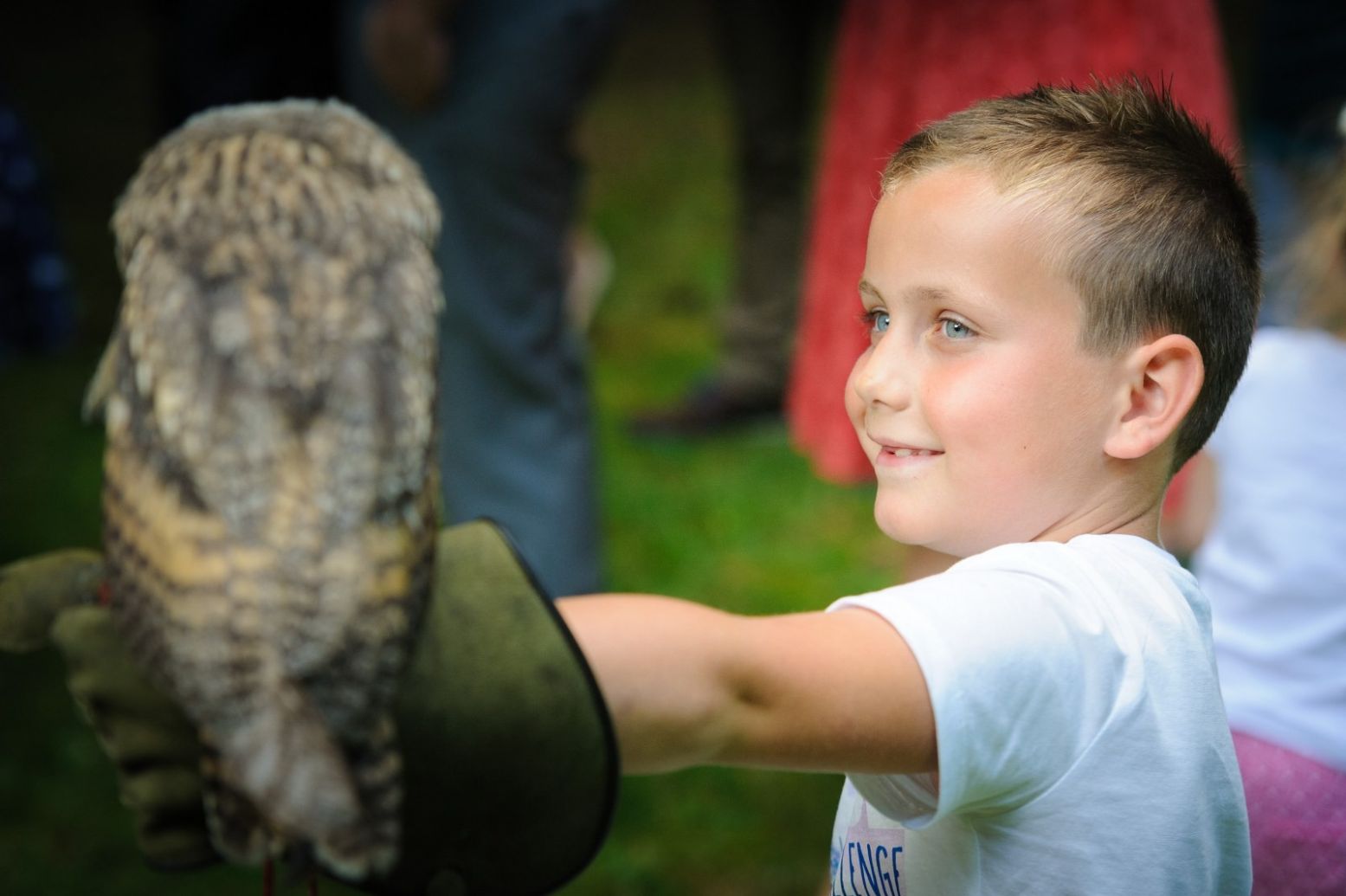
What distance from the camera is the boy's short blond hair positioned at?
1.15 metres

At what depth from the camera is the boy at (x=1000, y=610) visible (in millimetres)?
906

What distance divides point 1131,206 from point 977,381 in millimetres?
222

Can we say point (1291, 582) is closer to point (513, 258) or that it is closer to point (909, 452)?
point (909, 452)

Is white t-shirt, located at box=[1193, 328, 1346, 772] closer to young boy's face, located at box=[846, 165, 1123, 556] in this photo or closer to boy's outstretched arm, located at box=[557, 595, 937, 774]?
young boy's face, located at box=[846, 165, 1123, 556]

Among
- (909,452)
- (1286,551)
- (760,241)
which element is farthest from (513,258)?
(760,241)

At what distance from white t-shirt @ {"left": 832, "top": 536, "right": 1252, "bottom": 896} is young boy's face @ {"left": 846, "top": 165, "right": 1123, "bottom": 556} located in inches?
2.7

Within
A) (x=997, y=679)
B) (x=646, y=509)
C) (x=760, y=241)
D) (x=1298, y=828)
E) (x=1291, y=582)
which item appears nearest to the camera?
(x=997, y=679)

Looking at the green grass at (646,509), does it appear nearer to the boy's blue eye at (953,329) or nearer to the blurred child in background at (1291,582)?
the blurred child in background at (1291,582)

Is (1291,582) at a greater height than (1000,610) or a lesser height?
lesser

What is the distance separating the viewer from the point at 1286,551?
74.9 inches

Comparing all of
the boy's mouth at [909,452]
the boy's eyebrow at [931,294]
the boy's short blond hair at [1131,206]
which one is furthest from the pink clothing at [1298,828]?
the boy's eyebrow at [931,294]

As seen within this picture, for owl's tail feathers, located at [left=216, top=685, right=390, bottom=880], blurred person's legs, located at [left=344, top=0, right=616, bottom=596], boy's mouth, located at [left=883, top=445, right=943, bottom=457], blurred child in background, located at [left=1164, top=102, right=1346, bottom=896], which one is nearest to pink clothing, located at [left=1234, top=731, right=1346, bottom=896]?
blurred child in background, located at [left=1164, top=102, right=1346, bottom=896]

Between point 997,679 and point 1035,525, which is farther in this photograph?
point 1035,525

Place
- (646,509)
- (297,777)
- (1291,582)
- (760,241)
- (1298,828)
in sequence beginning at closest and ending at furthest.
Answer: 1. (297,777)
2. (1298,828)
3. (1291,582)
4. (646,509)
5. (760,241)
